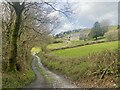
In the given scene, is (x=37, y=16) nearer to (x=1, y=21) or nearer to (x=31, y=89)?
(x=1, y=21)

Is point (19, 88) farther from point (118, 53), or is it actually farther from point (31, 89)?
point (118, 53)

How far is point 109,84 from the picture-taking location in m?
18.4

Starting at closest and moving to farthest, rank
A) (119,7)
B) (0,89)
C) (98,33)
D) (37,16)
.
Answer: (0,89), (119,7), (37,16), (98,33)

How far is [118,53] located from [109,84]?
3.25 meters

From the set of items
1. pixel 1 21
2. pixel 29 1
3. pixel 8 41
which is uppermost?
pixel 29 1

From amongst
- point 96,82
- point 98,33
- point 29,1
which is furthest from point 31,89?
point 98,33

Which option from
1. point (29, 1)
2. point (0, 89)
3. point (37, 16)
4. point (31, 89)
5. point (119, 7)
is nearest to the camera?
point (0, 89)

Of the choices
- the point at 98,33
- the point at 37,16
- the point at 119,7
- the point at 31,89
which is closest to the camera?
the point at 31,89

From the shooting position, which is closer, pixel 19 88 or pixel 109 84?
pixel 109 84

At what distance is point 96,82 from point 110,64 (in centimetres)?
194

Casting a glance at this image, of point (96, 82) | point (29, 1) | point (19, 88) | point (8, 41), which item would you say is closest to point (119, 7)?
point (96, 82)

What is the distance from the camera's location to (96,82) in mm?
20312

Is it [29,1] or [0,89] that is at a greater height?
[29,1]

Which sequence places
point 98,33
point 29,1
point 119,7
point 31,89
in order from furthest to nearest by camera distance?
point 98,33 < point 29,1 < point 119,7 < point 31,89
